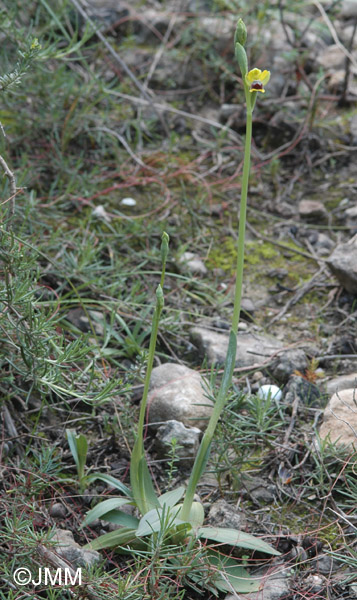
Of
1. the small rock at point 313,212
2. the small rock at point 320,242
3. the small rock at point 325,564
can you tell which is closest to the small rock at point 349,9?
the small rock at point 313,212

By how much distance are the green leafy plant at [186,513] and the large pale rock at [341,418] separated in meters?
0.38

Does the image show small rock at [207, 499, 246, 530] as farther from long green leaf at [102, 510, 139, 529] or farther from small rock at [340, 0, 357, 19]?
small rock at [340, 0, 357, 19]

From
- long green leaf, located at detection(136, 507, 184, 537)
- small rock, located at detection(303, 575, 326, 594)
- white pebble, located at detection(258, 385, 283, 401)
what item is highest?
long green leaf, located at detection(136, 507, 184, 537)

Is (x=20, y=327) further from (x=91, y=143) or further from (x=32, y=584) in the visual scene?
(x=91, y=143)

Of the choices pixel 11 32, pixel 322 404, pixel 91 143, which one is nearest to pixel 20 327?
pixel 322 404

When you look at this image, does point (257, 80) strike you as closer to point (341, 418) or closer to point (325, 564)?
point (341, 418)

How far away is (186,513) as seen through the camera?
1412 mm

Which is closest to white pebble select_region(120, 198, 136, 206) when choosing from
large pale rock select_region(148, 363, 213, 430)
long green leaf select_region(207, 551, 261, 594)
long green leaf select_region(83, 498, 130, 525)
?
large pale rock select_region(148, 363, 213, 430)

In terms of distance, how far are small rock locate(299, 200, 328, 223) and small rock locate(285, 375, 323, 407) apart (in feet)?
3.30

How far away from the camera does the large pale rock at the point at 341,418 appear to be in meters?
1.65

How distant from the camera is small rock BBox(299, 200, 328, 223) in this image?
2.68 m

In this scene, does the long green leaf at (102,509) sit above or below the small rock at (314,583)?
above

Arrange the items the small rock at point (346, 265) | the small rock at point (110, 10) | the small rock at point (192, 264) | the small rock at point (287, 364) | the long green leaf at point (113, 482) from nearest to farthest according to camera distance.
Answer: the long green leaf at point (113, 482)
the small rock at point (287, 364)
the small rock at point (346, 265)
the small rock at point (192, 264)
the small rock at point (110, 10)

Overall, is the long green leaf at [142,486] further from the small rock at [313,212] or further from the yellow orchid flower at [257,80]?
the small rock at [313,212]
